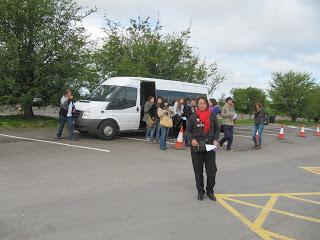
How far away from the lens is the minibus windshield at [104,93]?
15.1 meters

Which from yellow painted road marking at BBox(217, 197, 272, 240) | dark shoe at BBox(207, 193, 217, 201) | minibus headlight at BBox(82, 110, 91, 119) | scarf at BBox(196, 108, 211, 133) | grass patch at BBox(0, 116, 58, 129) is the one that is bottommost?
yellow painted road marking at BBox(217, 197, 272, 240)

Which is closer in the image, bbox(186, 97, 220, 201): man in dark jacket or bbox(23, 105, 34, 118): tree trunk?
bbox(186, 97, 220, 201): man in dark jacket

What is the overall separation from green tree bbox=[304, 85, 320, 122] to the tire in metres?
33.4

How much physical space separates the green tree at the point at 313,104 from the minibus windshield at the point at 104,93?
3293cm

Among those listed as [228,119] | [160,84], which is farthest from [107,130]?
[228,119]

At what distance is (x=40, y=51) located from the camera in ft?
59.6

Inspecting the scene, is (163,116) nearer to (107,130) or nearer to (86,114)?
(107,130)

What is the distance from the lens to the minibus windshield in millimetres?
15125

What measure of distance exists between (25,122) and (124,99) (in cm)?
558

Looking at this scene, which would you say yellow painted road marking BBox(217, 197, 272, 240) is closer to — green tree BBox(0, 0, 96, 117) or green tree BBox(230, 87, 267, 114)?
green tree BBox(0, 0, 96, 117)

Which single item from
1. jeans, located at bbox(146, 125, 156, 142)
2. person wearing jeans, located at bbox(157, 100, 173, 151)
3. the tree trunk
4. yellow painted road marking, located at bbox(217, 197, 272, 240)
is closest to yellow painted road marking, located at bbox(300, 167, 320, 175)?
person wearing jeans, located at bbox(157, 100, 173, 151)

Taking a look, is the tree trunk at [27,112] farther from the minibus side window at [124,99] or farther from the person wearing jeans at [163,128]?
the person wearing jeans at [163,128]

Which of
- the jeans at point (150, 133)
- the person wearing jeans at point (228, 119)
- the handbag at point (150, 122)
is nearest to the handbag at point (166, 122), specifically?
the handbag at point (150, 122)

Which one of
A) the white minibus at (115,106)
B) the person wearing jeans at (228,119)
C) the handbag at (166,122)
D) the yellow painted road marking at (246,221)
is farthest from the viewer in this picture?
the white minibus at (115,106)
